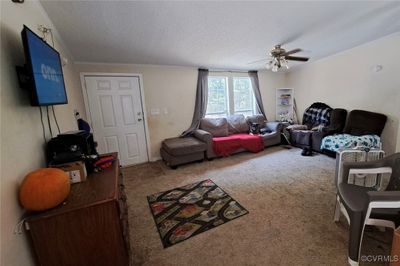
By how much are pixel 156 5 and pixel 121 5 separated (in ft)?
1.08

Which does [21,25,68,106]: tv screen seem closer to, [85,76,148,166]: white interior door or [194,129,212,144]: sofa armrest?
[85,76,148,166]: white interior door

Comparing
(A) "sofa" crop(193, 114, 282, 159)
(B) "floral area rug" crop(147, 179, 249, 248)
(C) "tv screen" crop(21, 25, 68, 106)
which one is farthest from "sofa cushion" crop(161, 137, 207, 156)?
(C) "tv screen" crop(21, 25, 68, 106)

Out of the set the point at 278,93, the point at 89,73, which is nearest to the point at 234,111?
the point at 278,93

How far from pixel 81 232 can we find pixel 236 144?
3450 mm

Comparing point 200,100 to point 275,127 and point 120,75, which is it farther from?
point 275,127

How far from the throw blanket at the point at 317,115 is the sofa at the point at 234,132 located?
0.81 m

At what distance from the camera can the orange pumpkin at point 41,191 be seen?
0.92 metres

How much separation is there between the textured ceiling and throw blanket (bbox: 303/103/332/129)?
1.45 meters

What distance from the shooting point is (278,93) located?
5.23 meters

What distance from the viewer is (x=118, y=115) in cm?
371

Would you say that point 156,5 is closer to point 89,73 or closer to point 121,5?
point 121,5

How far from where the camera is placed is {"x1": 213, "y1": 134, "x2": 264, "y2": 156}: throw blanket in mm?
3908

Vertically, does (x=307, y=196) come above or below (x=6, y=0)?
below

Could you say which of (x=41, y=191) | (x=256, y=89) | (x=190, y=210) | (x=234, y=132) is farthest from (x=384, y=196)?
(x=256, y=89)
